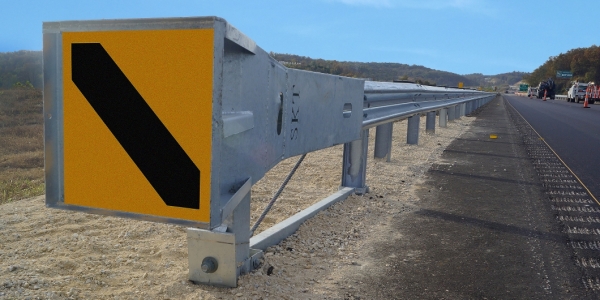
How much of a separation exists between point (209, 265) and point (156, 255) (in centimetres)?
66

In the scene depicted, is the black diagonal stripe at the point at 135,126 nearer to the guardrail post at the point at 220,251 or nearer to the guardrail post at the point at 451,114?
the guardrail post at the point at 220,251

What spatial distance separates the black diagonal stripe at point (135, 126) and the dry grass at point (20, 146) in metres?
3.44

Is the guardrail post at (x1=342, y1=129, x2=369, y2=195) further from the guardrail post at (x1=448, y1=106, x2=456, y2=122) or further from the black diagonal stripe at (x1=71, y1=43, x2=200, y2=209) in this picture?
the guardrail post at (x1=448, y1=106, x2=456, y2=122)

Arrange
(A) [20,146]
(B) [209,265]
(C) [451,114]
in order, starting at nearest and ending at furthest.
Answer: (B) [209,265] < (A) [20,146] < (C) [451,114]

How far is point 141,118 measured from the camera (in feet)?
6.88

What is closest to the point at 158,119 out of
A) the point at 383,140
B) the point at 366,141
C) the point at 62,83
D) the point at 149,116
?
the point at 149,116

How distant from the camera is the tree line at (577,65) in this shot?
11182cm

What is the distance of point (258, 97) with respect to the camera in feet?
8.29

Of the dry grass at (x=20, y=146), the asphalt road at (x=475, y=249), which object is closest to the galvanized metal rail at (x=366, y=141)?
the asphalt road at (x=475, y=249)

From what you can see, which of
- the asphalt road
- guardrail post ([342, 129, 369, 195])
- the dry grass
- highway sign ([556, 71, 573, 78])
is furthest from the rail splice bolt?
highway sign ([556, 71, 573, 78])

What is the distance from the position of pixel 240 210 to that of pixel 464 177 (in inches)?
175

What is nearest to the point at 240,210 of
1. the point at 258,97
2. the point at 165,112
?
the point at 258,97

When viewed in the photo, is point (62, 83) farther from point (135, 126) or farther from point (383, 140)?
point (383, 140)

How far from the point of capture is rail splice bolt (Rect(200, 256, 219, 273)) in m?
2.66
